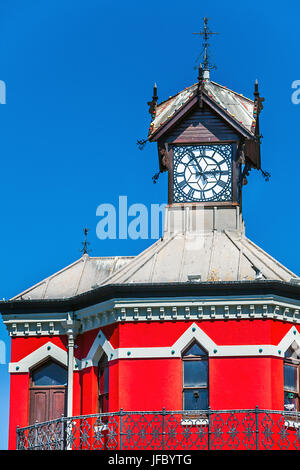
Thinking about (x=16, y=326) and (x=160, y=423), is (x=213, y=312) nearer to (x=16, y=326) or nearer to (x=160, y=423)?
(x=160, y=423)

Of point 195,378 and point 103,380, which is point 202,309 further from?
point 103,380

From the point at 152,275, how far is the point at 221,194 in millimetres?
3939

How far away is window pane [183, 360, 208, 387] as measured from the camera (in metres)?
36.7

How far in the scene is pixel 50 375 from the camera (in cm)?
3928

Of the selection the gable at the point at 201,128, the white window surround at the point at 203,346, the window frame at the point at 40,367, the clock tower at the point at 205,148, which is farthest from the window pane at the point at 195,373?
the gable at the point at 201,128

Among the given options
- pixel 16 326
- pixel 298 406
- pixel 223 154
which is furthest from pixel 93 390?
pixel 223 154

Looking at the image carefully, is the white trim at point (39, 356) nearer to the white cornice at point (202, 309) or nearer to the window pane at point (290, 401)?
the white cornice at point (202, 309)

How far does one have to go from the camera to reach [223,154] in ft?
135

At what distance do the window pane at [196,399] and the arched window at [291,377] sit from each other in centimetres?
215

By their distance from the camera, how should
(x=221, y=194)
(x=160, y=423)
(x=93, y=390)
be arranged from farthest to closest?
(x=221, y=194) → (x=93, y=390) → (x=160, y=423)

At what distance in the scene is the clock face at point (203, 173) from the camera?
4081 centimetres

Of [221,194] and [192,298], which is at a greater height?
[221,194]

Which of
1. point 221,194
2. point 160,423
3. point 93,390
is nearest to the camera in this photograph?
point 160,423

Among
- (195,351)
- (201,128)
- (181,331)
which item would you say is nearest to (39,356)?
(181,331)
